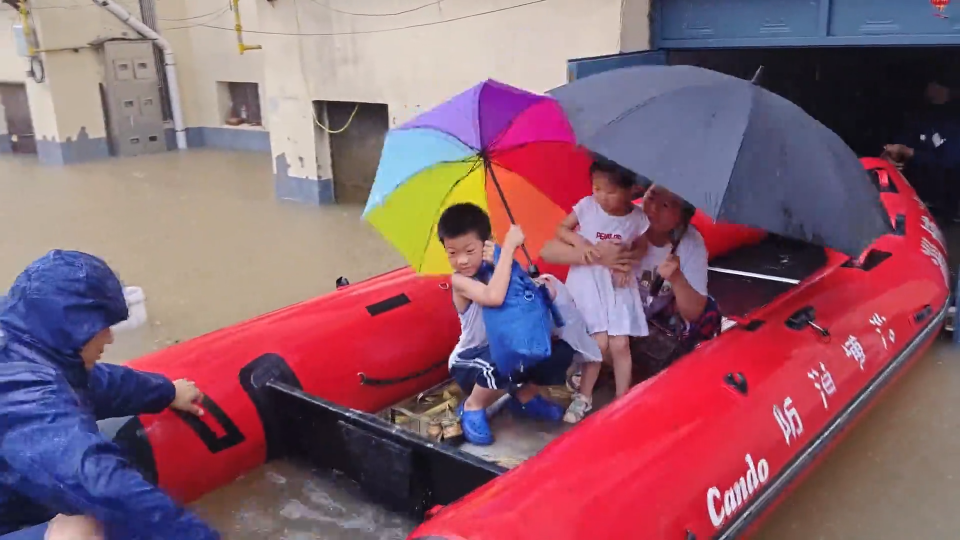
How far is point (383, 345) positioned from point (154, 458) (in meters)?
0.89

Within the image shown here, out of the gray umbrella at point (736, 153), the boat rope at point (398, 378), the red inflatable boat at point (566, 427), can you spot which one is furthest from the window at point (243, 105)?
the gray umbrella at point (736, 153)

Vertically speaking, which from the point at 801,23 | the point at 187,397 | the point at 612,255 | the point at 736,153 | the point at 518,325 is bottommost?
the point at 187,397

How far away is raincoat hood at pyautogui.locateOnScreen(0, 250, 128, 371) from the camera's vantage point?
1573 mm

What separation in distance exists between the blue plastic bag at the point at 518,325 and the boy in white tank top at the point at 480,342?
0.04m

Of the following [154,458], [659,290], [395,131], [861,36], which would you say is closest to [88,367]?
[154,458]

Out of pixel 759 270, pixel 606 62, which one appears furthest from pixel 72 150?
pixel 759 270

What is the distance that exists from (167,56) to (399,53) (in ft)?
20.1

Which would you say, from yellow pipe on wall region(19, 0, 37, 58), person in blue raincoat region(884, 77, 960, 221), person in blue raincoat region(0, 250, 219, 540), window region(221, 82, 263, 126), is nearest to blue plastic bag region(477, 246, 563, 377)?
person in blue raincoat region(0, 250, 219, 540)

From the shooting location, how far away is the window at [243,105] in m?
11.2

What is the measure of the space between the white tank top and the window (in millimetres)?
9474

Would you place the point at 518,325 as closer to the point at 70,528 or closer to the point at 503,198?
the point at 503,198

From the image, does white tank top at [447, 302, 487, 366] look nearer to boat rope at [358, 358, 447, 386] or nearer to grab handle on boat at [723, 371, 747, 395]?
boat rope at [358, 358, 447, 386]

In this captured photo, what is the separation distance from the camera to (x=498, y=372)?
246 cm

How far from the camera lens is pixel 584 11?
4727mm
